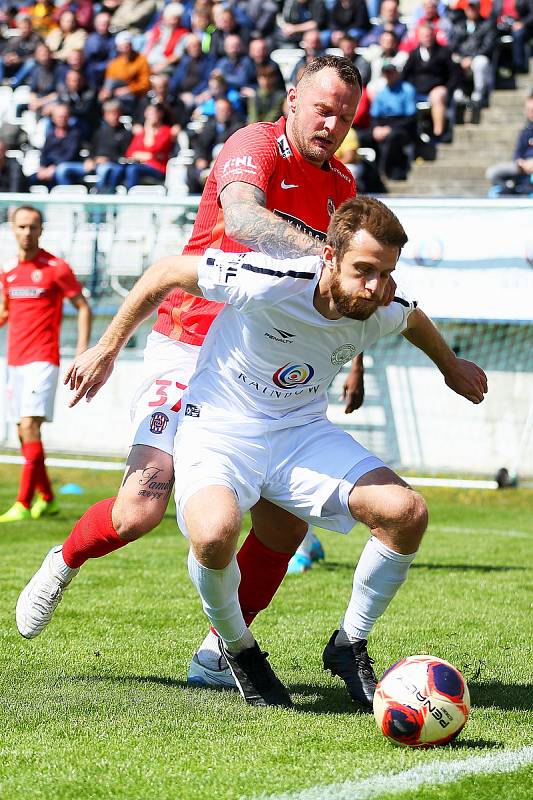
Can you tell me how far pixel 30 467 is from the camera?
33.1 feet

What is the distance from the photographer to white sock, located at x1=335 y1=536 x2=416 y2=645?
451cm

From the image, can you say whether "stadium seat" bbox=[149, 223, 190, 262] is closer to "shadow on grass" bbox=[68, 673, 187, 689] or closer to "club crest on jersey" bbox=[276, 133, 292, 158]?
"club crest on jersey" bbox=[276, 133, 292, 158]

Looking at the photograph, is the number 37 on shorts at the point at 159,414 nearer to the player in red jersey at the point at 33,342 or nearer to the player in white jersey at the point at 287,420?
the player in white jersey at the point at 287,420

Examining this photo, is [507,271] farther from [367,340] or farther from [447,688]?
[447,688]

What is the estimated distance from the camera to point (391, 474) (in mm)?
4500

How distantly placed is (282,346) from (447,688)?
1.35 m

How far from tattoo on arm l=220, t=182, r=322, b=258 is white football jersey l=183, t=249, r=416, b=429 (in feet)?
0.36

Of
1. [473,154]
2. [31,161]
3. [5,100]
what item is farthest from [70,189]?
[473,154]

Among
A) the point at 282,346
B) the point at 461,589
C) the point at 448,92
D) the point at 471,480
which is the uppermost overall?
the point at 282,346

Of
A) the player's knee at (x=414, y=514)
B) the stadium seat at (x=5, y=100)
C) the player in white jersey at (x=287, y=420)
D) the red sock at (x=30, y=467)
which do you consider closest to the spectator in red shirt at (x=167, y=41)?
the stadium seat at (x=5, y=100)

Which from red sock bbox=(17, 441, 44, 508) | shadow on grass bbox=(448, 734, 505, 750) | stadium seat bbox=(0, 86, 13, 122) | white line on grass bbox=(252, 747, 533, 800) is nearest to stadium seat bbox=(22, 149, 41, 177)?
stadium seat bbox=(0, 86, 13, 122)

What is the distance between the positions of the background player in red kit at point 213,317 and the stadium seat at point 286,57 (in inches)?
533

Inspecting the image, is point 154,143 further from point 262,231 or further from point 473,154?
point 262,231

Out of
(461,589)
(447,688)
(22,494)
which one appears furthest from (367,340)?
(22,494)
